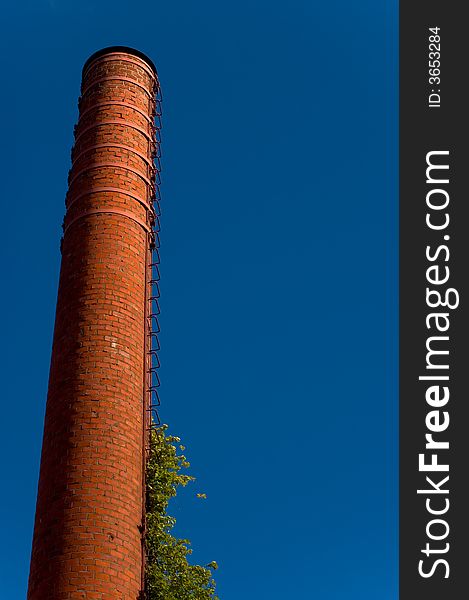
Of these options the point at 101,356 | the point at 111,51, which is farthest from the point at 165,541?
the point at 111,51

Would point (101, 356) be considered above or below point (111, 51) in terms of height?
below

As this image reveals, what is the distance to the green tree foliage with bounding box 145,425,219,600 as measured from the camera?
14.0 meters

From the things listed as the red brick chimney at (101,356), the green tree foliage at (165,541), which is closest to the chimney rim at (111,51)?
the red brick chimney at (101,356)

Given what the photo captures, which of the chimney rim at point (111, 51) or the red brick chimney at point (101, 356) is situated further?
the chimney rim at point (111, 51)

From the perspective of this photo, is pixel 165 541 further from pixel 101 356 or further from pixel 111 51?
pixel 111 51

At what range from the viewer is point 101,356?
1329 cm

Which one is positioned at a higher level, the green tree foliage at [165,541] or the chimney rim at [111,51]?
the chimney rim at [111,51]

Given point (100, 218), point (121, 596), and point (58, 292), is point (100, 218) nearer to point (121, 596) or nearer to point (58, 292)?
point (58, 292)

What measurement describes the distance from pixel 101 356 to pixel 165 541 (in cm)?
384

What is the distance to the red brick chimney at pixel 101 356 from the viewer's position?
38.3 feet

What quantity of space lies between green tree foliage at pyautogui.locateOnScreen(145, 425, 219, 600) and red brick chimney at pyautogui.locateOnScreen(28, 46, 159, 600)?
107 centimetres

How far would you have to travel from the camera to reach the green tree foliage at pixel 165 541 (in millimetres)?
14047

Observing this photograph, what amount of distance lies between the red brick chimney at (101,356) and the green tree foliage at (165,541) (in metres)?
1.07

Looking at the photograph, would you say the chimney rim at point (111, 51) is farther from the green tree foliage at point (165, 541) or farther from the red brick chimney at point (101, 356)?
the green tree foliage at point (165, 541)
